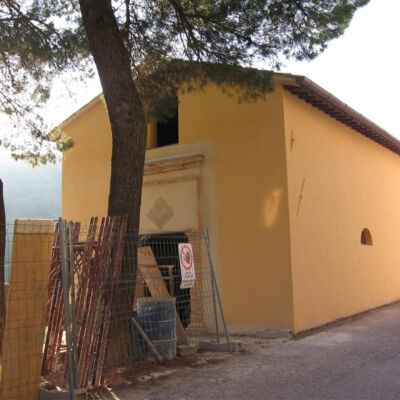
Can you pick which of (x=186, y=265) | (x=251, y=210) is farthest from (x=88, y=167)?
(x=186, y=265)

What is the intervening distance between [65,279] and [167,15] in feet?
20.4

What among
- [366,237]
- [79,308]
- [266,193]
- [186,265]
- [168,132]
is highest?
[168,132]

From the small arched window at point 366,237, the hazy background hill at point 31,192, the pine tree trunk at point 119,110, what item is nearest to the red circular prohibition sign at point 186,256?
the pine tree trunk at point 119,110

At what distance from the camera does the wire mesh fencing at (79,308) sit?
489 cm

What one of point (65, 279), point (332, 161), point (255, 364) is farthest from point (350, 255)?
point (65, 279)

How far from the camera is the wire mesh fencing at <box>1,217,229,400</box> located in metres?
4.89

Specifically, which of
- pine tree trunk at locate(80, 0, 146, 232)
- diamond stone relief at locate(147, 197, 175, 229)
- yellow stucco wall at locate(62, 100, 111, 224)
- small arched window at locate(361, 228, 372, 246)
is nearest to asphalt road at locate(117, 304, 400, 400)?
pine tree trunk at locate(80, 0, 146, 232)

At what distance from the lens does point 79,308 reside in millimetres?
5301

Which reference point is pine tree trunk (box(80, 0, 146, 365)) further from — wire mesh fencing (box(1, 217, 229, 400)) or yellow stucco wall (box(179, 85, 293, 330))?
yellow stucco wall (box(179, 85, 293, 330))

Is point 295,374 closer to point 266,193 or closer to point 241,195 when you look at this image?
point 266,193

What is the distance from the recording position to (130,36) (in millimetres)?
9148

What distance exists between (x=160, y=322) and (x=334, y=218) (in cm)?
573

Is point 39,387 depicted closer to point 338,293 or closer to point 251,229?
point 251,229

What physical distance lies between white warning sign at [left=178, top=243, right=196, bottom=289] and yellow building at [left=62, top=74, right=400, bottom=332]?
2.51 m
